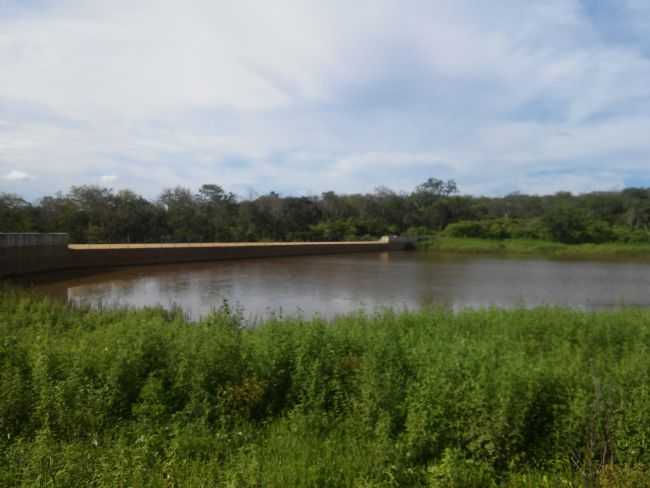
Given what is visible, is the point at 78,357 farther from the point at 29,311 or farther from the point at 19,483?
the point at 29,311

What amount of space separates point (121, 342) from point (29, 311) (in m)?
4.04

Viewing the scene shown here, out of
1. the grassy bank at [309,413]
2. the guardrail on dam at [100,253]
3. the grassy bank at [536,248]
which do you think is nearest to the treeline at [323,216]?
the grassy bank at [536,248]

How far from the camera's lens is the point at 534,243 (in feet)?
142

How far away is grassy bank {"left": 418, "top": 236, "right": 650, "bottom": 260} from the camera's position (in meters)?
38.5

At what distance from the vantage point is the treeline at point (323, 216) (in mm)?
32562

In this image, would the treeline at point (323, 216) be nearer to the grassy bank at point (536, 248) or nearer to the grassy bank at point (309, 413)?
the grassy bank at point (536, 248)

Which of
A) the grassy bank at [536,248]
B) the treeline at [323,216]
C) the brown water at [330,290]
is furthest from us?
the grassy bank at [536,248]

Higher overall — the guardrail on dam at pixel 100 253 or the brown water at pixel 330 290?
the guardrail on dam at pixel 100 253

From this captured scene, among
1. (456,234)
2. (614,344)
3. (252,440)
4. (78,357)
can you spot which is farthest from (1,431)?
(456,234)

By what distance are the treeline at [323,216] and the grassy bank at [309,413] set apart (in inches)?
1047

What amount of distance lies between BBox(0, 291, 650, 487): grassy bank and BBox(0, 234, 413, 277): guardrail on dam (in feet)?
50.2

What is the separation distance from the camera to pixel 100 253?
22.7 metres

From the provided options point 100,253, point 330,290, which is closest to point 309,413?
point 330,290

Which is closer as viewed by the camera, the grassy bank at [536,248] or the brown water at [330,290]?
the brown water at [330,290]
